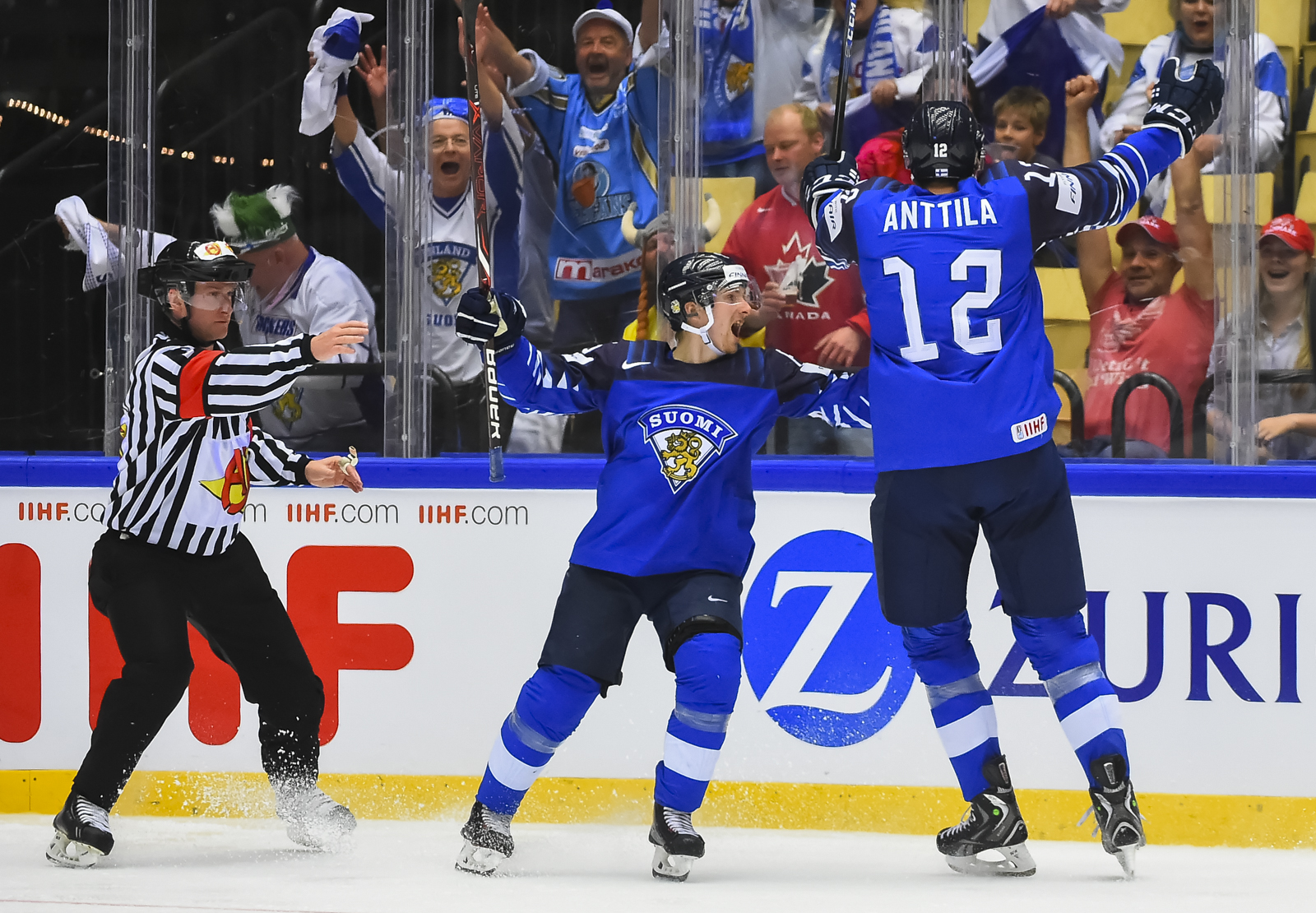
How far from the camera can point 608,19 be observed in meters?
4.30

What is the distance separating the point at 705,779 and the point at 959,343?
1.09m

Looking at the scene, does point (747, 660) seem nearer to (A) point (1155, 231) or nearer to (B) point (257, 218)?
(A) point (1155, 231)

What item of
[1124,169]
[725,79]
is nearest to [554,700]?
[1124,169]

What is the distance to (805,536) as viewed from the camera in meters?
3.97

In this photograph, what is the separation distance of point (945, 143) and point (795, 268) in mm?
1048

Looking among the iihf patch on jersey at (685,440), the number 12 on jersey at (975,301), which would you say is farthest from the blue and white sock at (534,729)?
the number 12 on jersey at (975,301)

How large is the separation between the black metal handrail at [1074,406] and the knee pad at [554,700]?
1583mm

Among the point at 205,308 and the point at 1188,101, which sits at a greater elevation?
the point at 1188,101

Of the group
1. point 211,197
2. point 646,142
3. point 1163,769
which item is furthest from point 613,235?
point 1163,769

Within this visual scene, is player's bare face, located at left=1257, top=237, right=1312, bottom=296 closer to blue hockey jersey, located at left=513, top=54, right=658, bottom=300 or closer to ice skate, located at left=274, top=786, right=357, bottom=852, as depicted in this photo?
blue hockey jersey, located at left=513, top=54, right=658, bottom=300

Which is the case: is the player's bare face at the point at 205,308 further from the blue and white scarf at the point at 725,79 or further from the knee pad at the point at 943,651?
the knee pad at the point at 943,651

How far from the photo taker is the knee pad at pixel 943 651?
3.30 m

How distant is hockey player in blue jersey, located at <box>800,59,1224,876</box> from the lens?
3213mm

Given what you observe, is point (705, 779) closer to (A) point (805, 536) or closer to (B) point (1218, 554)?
(A) point (805, 536)
